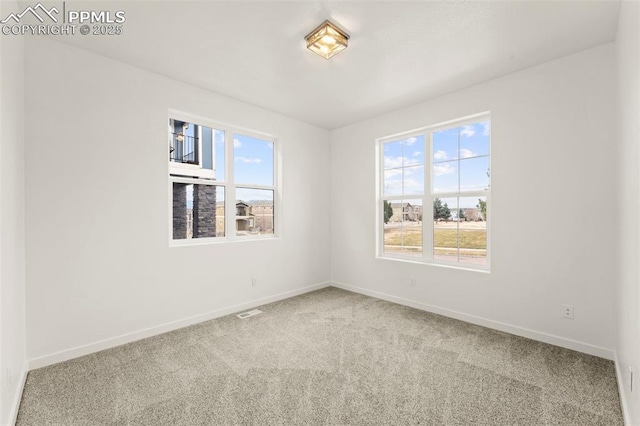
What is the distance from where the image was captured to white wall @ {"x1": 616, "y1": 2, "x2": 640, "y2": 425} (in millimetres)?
1522

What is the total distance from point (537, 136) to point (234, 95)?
332 centimetres

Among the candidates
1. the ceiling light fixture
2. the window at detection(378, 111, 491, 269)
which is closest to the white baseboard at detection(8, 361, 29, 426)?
the ceiling light fixture

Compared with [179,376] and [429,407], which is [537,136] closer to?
[429,407]

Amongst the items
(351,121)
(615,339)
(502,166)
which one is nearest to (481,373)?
(615,339)

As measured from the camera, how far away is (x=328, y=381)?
2.15 m

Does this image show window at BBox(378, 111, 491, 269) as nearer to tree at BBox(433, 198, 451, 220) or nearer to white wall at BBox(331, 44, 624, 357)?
tree at BBox(433, 198, 451, 220)

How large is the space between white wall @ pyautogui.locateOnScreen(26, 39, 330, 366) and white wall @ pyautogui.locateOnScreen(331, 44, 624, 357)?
9.52 ft

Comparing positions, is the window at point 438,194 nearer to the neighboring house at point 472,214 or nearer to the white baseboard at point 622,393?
the neighboring house at point 472,214

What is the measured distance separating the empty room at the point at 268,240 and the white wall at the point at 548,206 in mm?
18

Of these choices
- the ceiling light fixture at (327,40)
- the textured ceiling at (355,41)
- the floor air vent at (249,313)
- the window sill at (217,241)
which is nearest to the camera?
the textured ceiling at (355,41)

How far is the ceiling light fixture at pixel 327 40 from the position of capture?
87.9 inches

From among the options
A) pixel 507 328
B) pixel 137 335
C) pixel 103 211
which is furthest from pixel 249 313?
pixel 507 328

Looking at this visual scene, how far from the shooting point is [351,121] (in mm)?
4488

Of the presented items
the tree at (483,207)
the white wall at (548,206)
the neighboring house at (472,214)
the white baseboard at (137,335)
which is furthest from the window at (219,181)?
the tree at (483,207)
